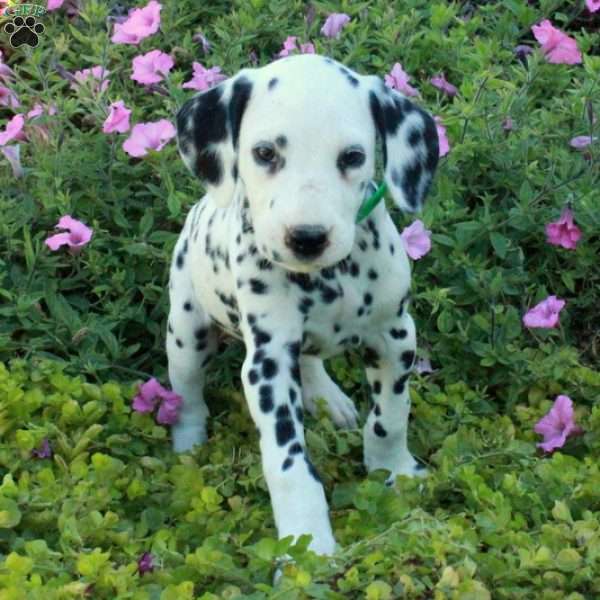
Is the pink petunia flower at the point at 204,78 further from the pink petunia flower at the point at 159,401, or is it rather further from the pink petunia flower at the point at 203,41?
the pink petunia flower at the point at 159,401

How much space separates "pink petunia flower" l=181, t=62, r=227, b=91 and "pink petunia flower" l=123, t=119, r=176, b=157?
11.6 inches

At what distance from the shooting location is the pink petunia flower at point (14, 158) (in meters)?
5.57

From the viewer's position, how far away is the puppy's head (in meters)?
3.70

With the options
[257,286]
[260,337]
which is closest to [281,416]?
[260,337]

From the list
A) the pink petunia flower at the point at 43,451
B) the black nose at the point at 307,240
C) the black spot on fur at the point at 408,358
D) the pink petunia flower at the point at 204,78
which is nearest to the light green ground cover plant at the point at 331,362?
the pink petunia flower at the point at 43,451

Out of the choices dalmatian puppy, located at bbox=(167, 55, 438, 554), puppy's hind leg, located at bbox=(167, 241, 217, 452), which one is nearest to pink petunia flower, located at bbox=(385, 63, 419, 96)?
dalmatian puppy, located at bbox=(167, 55, 438, 554)

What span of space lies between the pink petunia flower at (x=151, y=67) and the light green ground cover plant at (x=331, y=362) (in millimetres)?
80

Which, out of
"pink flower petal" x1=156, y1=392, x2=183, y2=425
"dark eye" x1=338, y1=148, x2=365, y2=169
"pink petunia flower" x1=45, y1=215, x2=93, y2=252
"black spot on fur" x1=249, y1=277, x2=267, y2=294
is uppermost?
"dark eye" x1=338, y1=148, x2=365, y2=169

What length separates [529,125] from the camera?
5.97 meters

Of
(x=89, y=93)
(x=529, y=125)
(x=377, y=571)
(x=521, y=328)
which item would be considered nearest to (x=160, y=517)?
(x=377, y=571)

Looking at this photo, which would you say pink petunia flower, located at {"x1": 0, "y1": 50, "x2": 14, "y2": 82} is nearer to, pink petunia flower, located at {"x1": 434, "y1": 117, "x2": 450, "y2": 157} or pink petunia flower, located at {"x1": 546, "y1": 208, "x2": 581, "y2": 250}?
pink petunia flower, located at {"x1": 434, "y1": 117, "x2": 450, "y2": 157}

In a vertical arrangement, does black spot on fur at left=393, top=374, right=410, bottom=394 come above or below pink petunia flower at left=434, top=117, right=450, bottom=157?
below

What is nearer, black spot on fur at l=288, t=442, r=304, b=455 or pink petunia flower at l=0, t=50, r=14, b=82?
black spot on fur at l=288, t=442, r=304, b=455

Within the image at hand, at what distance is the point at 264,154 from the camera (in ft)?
12.6
